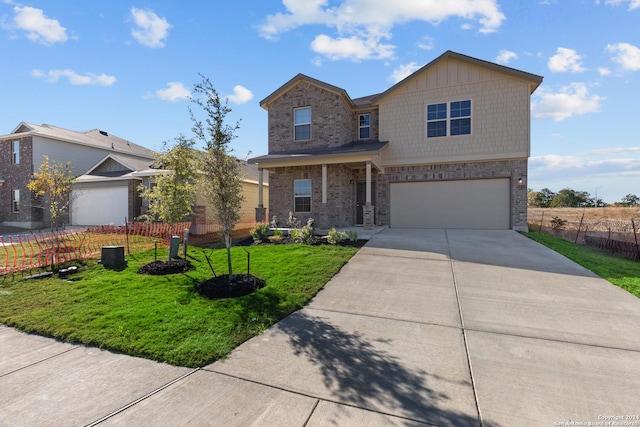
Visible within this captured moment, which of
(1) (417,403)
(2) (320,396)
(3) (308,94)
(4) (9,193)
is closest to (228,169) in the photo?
(2) (320,396)

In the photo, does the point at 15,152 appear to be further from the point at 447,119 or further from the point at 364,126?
the point at 447,119

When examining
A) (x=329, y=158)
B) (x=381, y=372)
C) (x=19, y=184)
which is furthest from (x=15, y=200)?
(x=381, y=372)

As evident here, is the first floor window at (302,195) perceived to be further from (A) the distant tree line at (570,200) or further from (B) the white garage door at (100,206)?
(A) the distant tree line at (570,200)

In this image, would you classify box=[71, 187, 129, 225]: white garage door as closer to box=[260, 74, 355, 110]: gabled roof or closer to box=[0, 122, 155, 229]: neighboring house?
box=[0, 122, 155, 229]: neighboring house

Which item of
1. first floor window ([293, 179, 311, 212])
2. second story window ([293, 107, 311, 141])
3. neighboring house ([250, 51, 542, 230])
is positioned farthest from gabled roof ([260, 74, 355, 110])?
first floor window ([293, 179, 311, 212])

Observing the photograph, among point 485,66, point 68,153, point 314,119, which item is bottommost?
point 68,153

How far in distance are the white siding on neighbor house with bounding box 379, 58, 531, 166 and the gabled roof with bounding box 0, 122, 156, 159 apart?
14.4m

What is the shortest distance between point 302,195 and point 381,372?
39.5 ft

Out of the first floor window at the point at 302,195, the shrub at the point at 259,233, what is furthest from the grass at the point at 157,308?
the first floor window at the point at 302,195

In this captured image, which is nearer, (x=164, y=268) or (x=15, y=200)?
(x=164, y=268)

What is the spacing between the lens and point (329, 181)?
14133 mm

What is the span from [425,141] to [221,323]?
1279cm

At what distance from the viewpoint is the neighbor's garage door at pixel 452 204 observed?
44.7ft

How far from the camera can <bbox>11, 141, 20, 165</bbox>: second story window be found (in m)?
20.3
